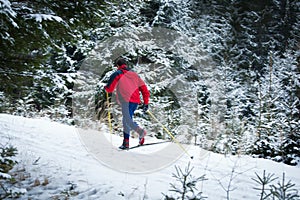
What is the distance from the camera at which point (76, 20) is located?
172 inches

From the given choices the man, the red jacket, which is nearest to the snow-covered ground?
the man

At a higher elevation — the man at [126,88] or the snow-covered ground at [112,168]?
the man at [126,88]

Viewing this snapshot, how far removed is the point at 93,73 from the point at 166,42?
145 inches

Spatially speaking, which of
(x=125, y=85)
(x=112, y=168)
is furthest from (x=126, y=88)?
(x=112, y=168)

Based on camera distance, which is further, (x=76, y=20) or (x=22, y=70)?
(x=76, y=20)

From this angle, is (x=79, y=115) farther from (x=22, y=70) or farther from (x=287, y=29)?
(x=287, y=29)

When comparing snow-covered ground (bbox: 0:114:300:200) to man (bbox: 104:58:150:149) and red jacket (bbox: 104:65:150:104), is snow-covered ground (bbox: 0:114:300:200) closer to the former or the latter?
man (bbox: 104:58:150:149)

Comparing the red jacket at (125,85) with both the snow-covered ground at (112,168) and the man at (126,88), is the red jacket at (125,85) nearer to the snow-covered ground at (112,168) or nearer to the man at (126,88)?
the man at (126,88)

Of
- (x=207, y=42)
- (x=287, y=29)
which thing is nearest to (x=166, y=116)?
(x=207, y=42)

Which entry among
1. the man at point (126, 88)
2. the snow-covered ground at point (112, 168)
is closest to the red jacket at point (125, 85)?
the man at point (126, 88)

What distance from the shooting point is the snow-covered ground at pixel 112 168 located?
3.93m

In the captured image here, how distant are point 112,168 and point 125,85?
186 centimetres

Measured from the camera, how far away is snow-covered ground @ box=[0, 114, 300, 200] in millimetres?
3930

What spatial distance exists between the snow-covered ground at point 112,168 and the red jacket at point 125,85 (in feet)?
3.96
